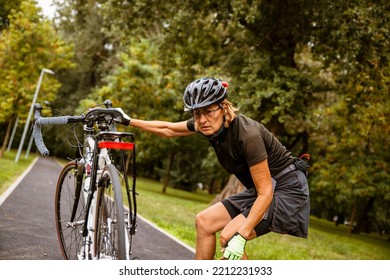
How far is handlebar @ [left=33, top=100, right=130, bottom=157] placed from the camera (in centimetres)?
382

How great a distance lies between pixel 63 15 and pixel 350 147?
63.0 feet

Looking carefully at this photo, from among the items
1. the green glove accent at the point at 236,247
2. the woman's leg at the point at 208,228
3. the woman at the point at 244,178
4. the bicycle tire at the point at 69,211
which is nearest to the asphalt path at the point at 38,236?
the bicycle tire at the point at 69,211

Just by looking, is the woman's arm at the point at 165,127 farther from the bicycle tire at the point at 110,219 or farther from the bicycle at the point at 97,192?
the bicycle tire at the point at 110,219

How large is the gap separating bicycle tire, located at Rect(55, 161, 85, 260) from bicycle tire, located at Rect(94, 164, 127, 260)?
1.67 feet

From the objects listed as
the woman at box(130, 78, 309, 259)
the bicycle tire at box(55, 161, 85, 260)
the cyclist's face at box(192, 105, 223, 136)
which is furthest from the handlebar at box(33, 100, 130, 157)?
the cyclist's face at box(192, 105, 223, 136)

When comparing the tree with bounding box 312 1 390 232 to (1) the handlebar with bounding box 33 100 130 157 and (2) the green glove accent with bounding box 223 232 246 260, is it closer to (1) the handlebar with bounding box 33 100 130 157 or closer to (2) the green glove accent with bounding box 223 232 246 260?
(1) the handlebar with bounding box 33 100 130 157

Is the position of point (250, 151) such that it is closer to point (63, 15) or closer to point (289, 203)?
point (289, 203)

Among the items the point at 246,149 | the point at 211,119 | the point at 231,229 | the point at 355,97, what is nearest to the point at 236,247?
the point at 231,229

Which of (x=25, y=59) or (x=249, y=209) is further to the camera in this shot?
(x=25, y=59)

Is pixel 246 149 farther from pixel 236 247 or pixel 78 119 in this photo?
pixel 78 119

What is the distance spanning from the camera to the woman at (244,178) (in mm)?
3229

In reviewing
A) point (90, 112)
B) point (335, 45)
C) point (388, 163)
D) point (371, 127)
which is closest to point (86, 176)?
point (90, 112)

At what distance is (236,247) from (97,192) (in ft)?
3.71

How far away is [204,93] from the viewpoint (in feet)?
10.9
